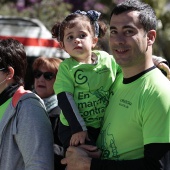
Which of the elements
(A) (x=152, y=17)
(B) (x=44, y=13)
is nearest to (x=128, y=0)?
(A) (x=152, y=17)

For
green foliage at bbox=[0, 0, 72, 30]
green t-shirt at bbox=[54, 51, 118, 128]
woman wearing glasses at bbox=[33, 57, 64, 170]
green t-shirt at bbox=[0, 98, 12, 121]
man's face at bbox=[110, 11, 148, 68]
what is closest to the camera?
man's face at bbox=[110, 11, 148, 68]

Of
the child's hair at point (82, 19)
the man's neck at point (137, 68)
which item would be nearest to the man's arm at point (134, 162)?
the man's neck at point (137, 68)

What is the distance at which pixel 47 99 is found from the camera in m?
4.66

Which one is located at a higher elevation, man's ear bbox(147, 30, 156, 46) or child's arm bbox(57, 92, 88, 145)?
man's ear bbox(147, 30, 156, 46)

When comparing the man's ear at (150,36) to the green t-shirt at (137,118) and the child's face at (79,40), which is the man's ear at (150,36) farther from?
the child's face at (79,40)

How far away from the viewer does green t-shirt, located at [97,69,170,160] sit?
2.51 metres

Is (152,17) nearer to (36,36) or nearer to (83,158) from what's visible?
(83,158)

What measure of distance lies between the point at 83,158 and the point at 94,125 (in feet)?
1.19

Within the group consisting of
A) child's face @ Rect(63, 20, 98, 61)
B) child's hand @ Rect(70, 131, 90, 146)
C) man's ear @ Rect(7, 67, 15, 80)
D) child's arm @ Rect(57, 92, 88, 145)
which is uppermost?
child's face @ Rect(63, 20, 98, 61)

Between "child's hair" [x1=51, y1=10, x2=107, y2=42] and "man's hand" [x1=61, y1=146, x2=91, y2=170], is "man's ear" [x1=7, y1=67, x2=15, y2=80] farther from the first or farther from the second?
"man's hand" [x1=61, y1=146, x2=91, y2=170]

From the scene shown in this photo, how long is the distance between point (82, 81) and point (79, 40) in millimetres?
285

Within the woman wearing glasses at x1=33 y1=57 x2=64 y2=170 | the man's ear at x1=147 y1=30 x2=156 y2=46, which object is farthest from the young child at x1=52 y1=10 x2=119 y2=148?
the woman wearing glasses at x1=33 y1=57 x2=64 y2=170

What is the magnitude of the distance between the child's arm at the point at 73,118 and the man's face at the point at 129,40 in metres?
0.45

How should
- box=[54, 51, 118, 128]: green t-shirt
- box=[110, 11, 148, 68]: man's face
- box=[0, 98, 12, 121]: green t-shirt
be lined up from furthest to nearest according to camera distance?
1. box=[0, 98, 12, 121]: green t-shirt
2. box=[54, 51, 118, 128]: green t-shirt
3. box=[110, 11, 148, 68]: man's face
